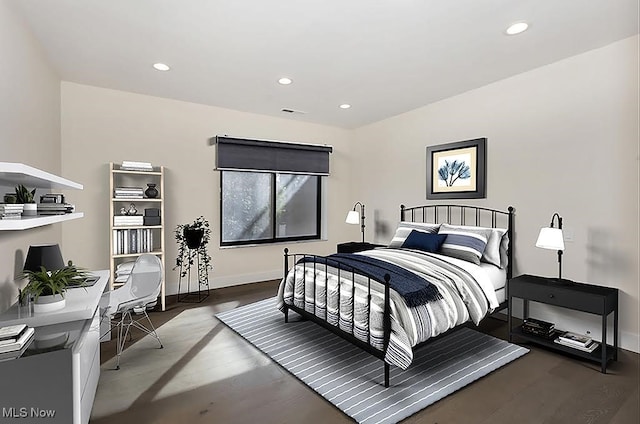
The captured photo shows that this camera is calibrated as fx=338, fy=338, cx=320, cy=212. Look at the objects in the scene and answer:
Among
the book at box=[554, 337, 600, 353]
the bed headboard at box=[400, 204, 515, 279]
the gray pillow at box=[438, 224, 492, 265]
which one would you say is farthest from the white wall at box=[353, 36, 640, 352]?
the gray pillow at box=[438, 224, 492, 265]

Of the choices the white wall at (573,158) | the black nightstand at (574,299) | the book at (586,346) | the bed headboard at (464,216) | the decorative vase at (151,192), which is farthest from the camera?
the decorative vase at (151,192)

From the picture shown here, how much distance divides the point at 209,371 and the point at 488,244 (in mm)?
2995

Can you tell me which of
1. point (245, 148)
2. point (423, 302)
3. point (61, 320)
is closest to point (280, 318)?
point (423, 302)

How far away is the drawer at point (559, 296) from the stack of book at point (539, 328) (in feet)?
1.01

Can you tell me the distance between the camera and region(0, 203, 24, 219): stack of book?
5.40 feet

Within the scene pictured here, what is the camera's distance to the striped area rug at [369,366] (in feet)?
7.34

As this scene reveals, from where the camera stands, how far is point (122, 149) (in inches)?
168

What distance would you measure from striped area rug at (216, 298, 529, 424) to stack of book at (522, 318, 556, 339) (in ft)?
0.72

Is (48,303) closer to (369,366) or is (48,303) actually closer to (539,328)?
(369,366)

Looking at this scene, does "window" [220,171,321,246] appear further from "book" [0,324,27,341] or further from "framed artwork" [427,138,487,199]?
"book" [0,324,27,341]

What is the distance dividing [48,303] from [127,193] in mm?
2361

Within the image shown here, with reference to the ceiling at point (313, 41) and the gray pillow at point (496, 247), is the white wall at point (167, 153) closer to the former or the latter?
the ceiling at point (313, 41)

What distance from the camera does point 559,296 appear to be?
2.89m

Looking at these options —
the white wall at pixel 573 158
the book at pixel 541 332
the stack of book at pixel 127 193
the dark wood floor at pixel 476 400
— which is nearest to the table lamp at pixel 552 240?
the white wall at pixel 573 158
